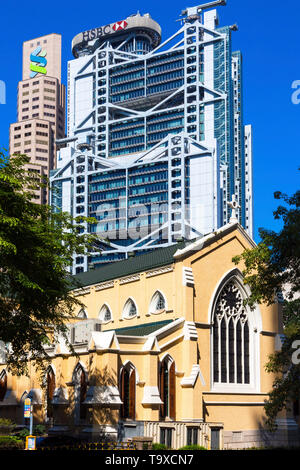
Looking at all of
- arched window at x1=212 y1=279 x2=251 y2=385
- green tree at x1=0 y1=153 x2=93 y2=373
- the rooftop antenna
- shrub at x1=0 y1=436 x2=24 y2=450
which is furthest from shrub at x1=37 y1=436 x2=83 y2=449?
the rooftop antenna

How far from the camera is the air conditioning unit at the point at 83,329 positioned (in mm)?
46344

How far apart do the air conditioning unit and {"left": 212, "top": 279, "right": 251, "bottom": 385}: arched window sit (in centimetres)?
801

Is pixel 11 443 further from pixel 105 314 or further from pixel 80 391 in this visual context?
pixel 105 314

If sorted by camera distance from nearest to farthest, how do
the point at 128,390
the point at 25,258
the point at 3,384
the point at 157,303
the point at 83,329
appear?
the point at 25,258 < the point at 128,390 < the point at 83,329 < the point at 157,303 < the point at 3,384

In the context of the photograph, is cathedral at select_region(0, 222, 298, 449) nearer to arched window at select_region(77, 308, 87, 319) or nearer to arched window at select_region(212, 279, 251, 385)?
arched window at select_region(212, 279, 251, 385)

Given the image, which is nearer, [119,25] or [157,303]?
[157,303]

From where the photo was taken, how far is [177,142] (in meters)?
168

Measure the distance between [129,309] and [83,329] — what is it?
445 centimetres

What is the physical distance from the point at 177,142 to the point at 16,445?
138 m

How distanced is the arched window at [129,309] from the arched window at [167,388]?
26.5ft

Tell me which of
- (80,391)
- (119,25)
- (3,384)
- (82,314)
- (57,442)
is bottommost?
(57,442)

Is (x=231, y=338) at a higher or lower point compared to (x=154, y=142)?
lower

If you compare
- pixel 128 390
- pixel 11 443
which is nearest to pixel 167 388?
pixel 128 390

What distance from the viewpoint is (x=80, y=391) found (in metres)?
43.2
